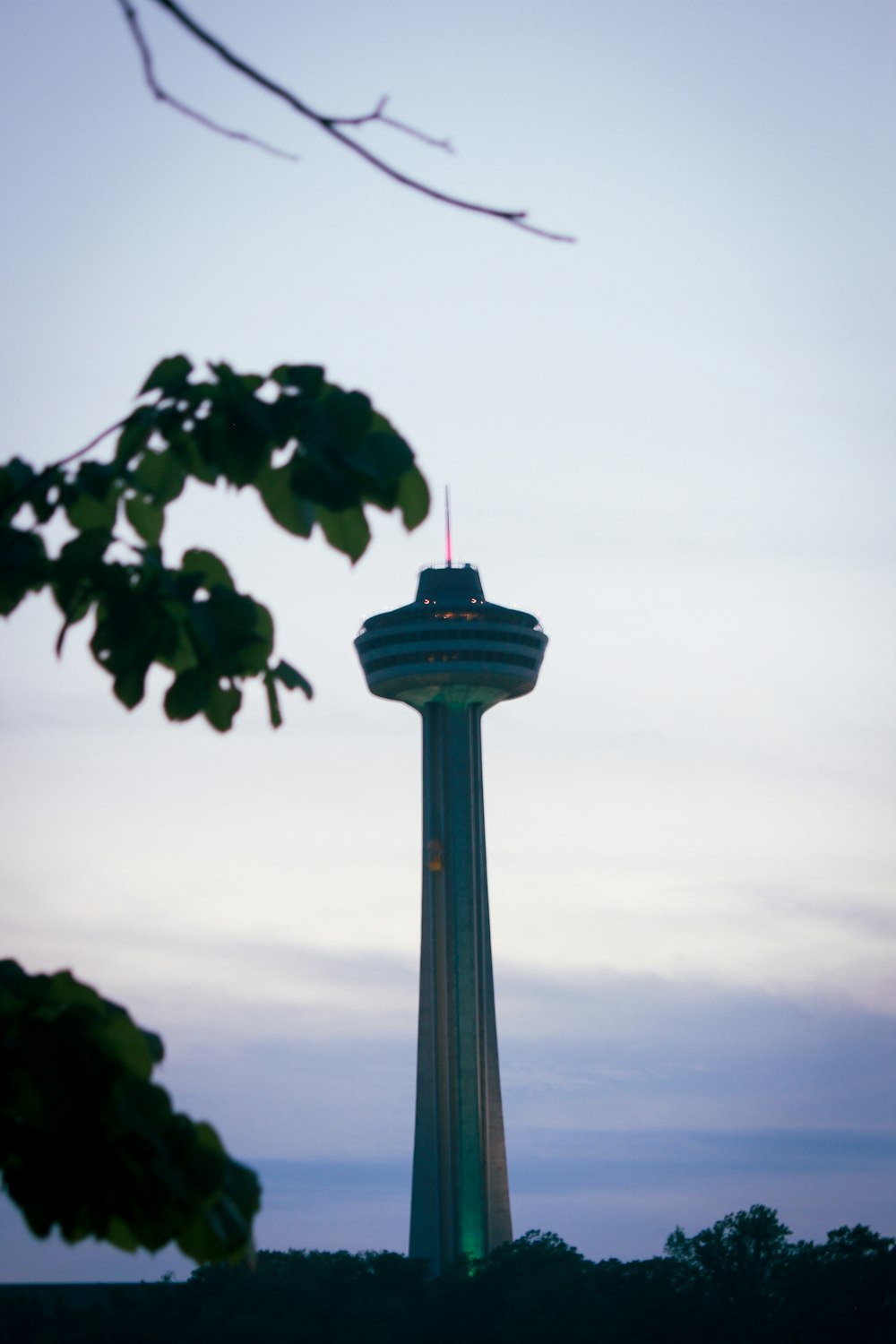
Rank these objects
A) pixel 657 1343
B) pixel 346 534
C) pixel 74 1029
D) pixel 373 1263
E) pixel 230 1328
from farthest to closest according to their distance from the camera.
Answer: pixel 373 1263 < pixel 230 1328 < pixel 657 1343 < pixel 346 534 < pixel 74 1029

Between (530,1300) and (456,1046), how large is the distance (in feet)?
84.0

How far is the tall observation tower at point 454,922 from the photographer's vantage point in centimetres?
16038

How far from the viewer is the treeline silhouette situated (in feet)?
420

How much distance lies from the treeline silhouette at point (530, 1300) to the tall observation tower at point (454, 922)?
5741 millimetres

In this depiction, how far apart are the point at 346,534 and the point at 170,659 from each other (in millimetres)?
1027

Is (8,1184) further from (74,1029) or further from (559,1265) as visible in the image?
(559,1265)

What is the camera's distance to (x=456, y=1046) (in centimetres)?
16012

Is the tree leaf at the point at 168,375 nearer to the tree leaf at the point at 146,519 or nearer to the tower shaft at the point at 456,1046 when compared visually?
the tree leaf at the point at 146,519

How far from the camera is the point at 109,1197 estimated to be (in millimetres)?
7023

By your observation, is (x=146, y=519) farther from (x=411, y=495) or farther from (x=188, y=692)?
(x=411, y=495)

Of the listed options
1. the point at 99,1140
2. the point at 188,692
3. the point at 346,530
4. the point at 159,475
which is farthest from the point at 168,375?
the point at 99,1140

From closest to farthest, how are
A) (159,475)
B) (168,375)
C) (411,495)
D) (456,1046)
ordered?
(411,495)
(168,375)
(159,475)
(456,1046)

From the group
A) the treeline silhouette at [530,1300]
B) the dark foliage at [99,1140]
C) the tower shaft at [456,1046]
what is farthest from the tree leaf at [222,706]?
the tower shaft at [456,1046]

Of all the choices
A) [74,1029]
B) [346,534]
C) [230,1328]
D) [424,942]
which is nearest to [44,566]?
[346,534]
